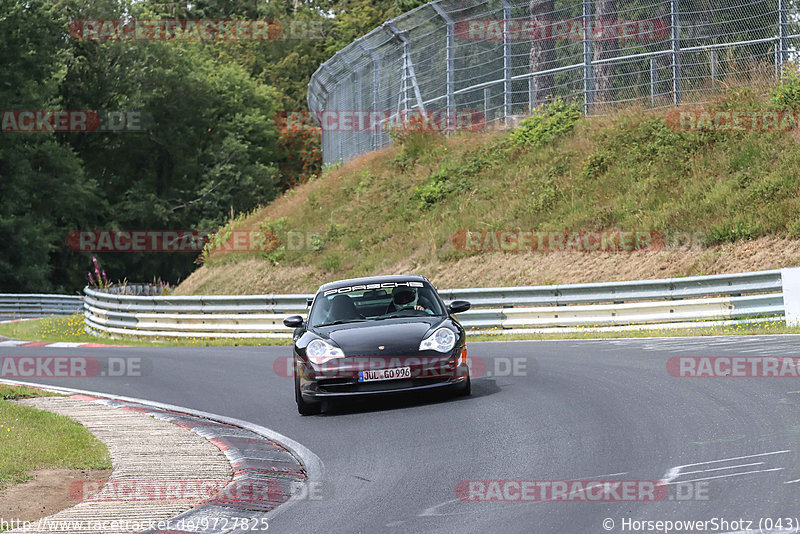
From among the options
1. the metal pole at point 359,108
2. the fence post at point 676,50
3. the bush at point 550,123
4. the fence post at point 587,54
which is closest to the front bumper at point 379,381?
the fence post at point 676,50

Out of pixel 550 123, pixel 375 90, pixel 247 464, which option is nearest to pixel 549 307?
pixel 550 123

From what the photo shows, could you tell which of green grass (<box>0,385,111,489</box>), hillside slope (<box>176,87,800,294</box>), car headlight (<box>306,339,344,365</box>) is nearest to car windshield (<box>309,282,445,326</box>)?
car headlight (<box>306,339,344,365</box>)

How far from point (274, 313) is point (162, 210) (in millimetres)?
35865

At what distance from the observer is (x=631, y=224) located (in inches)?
934

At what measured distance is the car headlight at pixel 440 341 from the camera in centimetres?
1095

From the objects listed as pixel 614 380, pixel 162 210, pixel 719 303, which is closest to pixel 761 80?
pixel 719 303

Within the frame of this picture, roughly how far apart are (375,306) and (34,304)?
3514 centimetres

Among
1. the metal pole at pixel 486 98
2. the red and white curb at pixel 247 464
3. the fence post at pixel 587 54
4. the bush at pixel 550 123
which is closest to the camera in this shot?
the red and white curb at pixel 247 464

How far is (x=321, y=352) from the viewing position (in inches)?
438

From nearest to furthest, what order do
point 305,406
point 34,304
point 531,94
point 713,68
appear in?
point 305,406 < point 713,68 < point 531,94 < point 34,304

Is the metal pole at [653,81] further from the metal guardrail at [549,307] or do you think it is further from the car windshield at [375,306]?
the car windshield at [375,306]

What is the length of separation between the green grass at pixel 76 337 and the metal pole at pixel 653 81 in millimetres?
10799

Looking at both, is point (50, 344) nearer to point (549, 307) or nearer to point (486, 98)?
point (549, 307)

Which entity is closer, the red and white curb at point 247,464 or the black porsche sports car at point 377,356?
the red and white curb at point 247,464
